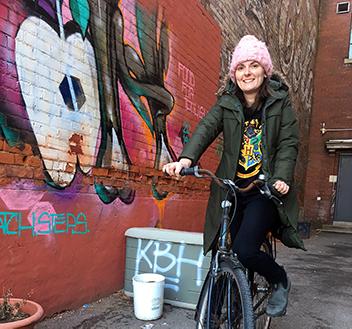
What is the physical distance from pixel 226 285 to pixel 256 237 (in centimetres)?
35

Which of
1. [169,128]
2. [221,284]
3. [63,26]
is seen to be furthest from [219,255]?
[169,128]

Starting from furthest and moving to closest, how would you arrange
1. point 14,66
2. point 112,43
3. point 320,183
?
point 320,183 < point 112,43 < point 14,66

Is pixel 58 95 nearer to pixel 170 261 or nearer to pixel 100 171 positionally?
pixel 100 171

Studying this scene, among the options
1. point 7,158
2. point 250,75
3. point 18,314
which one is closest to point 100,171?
point 7,158

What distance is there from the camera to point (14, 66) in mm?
2783

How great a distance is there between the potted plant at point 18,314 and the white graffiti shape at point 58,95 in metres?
1.09

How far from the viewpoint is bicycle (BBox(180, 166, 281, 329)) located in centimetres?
210

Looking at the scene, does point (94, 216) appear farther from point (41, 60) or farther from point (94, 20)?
point (94, 20)

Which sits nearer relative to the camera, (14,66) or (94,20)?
(14,66)

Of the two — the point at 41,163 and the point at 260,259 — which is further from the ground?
the point at 41,163

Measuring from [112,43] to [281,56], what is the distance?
845 centimetres

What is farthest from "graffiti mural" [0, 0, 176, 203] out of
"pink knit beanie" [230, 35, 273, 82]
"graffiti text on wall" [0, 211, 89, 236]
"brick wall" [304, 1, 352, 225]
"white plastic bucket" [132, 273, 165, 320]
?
"brick wall" [304, 1, 352, 225]

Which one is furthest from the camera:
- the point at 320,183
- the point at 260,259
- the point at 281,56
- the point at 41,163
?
the point at 320,183

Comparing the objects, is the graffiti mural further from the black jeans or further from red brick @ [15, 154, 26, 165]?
the black jeans
